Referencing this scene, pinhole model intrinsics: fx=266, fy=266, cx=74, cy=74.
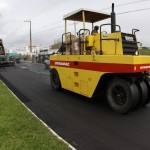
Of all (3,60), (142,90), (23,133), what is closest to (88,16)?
(142,90)

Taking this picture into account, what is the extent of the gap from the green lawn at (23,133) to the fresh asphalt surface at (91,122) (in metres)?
0.34

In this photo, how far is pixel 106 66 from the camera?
23.4ft

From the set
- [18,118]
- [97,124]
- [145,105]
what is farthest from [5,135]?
[145,105]

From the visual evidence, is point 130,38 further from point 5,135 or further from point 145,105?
point 5,135

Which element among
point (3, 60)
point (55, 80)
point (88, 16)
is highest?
point (88, 16)

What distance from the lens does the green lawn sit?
4.81 metres

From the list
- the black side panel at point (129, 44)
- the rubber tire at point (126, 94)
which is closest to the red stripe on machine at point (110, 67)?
the rubber tire at point (126, 94)

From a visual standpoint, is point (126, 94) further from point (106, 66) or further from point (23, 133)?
point (23, 133)

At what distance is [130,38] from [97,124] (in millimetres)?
3179

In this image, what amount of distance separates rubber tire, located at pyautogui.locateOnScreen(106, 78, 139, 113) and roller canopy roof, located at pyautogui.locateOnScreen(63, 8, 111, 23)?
2.97 m

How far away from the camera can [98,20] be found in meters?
10.2

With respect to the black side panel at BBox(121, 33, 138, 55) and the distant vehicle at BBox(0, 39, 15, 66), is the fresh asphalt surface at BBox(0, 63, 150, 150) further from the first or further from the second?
the distant vehicle at BBox(0, 39, 15, 66)

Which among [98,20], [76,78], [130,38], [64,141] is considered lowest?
[64,141]

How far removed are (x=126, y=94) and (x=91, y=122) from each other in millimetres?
1284
